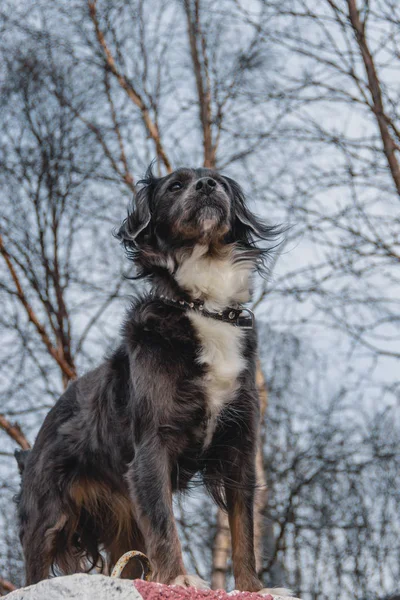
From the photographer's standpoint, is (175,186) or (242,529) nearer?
(242,529)

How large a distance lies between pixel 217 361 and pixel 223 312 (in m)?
0.31

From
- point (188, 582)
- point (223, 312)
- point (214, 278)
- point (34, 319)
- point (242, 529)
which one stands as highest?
point (34, 319)

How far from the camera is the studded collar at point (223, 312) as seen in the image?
4027mm

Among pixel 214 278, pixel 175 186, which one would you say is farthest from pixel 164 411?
pixel 175 186

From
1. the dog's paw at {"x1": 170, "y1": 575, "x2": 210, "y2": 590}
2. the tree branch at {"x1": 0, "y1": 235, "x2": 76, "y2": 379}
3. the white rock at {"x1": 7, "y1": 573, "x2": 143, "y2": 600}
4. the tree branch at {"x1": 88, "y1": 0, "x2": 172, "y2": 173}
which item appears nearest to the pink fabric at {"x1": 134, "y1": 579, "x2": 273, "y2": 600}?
the white rock at {"x1": 7, "y1": 573, "x2": 143, "y2": 600}

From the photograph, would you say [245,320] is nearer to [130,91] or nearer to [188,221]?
[188,221]

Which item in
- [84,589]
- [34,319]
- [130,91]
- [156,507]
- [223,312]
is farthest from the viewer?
[130,91]

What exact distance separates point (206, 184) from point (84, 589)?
2202mm

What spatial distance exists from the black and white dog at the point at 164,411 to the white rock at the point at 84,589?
0.82m

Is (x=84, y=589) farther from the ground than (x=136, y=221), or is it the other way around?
(x=136, y=221)

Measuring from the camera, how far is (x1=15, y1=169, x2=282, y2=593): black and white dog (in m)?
3.77

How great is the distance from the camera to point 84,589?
8.39ft

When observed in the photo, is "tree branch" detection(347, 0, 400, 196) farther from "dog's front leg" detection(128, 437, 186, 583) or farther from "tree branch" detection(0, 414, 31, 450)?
"tree branch" detection(0, 414, 31, 450)

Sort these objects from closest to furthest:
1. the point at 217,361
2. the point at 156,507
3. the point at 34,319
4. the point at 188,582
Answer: the point at 188,582 < the point at 156,507 < the point at 217,361 < the point at 34,319
